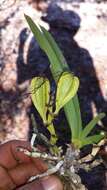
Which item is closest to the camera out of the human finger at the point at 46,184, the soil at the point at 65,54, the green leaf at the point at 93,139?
the human finger at the point at 46,184

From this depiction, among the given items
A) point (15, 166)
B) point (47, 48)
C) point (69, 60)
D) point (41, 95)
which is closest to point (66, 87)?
point (41, 95)

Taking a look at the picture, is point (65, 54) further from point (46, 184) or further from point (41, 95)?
point (46, 184)

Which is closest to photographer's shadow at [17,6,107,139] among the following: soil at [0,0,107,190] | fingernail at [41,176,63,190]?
soil at [0,0,107,190]

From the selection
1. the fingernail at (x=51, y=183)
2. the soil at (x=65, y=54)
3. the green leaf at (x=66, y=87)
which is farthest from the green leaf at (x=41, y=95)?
the soil at (x=65, y=54)

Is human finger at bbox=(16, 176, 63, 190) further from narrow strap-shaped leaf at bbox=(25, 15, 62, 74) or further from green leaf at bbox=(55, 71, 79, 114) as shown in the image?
narrow strap-shaped leaf at bbox=(25, 15, 62, 74)

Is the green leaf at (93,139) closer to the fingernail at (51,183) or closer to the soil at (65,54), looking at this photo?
the fingernail at (51,183)

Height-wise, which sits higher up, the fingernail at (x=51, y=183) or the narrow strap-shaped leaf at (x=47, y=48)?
the narrow strap-shaped leaf at (x=47, y=48)
